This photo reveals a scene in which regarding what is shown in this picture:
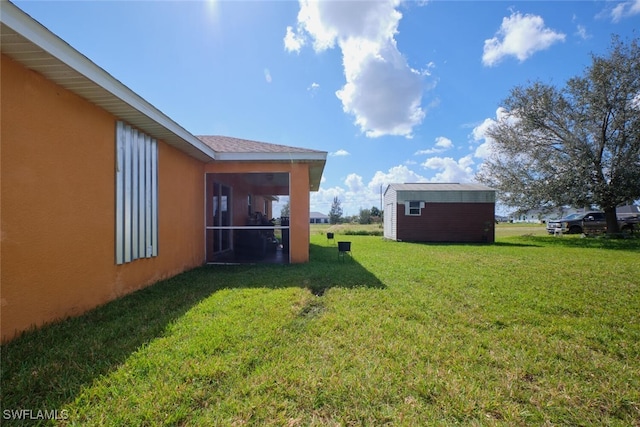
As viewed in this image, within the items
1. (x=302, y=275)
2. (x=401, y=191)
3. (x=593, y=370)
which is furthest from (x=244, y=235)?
(x=401, y=191)

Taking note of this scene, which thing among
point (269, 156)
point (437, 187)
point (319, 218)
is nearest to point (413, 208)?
point (437, 187)

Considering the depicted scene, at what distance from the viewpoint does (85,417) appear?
1698 millimetres

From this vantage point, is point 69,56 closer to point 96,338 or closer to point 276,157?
point 96,338

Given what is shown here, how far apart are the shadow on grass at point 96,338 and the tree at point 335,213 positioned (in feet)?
163

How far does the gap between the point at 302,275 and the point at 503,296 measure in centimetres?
372

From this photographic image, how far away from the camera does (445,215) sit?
15.1 m

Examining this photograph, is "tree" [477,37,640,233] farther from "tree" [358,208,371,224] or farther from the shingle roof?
"tree" [358,208,371,224]

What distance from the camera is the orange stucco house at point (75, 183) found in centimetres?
262

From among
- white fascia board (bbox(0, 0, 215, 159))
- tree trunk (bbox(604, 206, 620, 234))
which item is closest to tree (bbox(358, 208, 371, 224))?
tree trunk (bbox(604, 206, 620, 234))

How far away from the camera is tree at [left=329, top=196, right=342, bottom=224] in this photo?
5512 centimetres

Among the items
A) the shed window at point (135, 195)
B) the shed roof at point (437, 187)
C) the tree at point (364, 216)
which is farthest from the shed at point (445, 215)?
the tree at point (364, 216)

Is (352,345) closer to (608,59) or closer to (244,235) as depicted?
(244,235)

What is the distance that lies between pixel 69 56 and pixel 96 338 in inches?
115

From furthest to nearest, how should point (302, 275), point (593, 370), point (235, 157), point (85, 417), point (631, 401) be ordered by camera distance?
point (235, 157)
point (302, 275)
point (593, 370)
point (631, 401)
point (85, 417)
